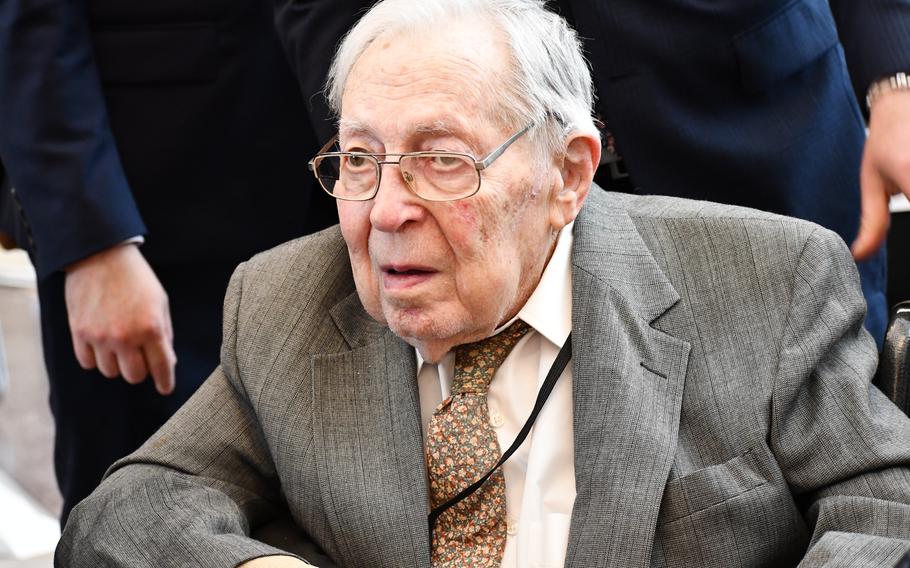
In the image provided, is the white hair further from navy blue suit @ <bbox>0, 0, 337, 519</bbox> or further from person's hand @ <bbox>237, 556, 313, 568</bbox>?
navy blue suit @ <bbox>0, 0, 337, 519</bbox>

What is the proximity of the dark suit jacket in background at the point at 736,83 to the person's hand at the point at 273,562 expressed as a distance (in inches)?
37.8

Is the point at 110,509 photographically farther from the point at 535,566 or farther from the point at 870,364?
the point at 870,364

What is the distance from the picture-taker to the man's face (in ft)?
5.89

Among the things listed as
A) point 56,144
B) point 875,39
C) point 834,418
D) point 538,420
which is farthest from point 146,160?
point 834,418

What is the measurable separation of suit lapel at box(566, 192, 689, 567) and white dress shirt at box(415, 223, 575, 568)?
47mm

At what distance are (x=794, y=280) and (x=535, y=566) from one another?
0.58 metres

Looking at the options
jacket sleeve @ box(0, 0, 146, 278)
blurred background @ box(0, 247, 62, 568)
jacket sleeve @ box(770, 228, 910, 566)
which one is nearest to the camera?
jacket sleeve @ box(770, 228, 910, 566)

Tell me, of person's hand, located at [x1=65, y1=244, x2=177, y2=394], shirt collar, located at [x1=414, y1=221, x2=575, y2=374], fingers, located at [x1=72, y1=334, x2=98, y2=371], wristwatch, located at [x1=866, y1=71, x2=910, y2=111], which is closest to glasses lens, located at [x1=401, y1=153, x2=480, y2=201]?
shirt collar, located at [x1=414, y1=221, x2=575, y2=374]

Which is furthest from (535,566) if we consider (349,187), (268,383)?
(349,187)

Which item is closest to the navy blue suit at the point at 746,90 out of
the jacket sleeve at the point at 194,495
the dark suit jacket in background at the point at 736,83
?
the dark suit jacket in background at the point at 736,83

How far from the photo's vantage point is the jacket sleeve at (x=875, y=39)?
2229 mm

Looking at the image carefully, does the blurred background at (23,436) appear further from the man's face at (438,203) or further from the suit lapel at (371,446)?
the man's face at (438,203)

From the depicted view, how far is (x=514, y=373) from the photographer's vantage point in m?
1.99

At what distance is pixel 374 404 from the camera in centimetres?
200
